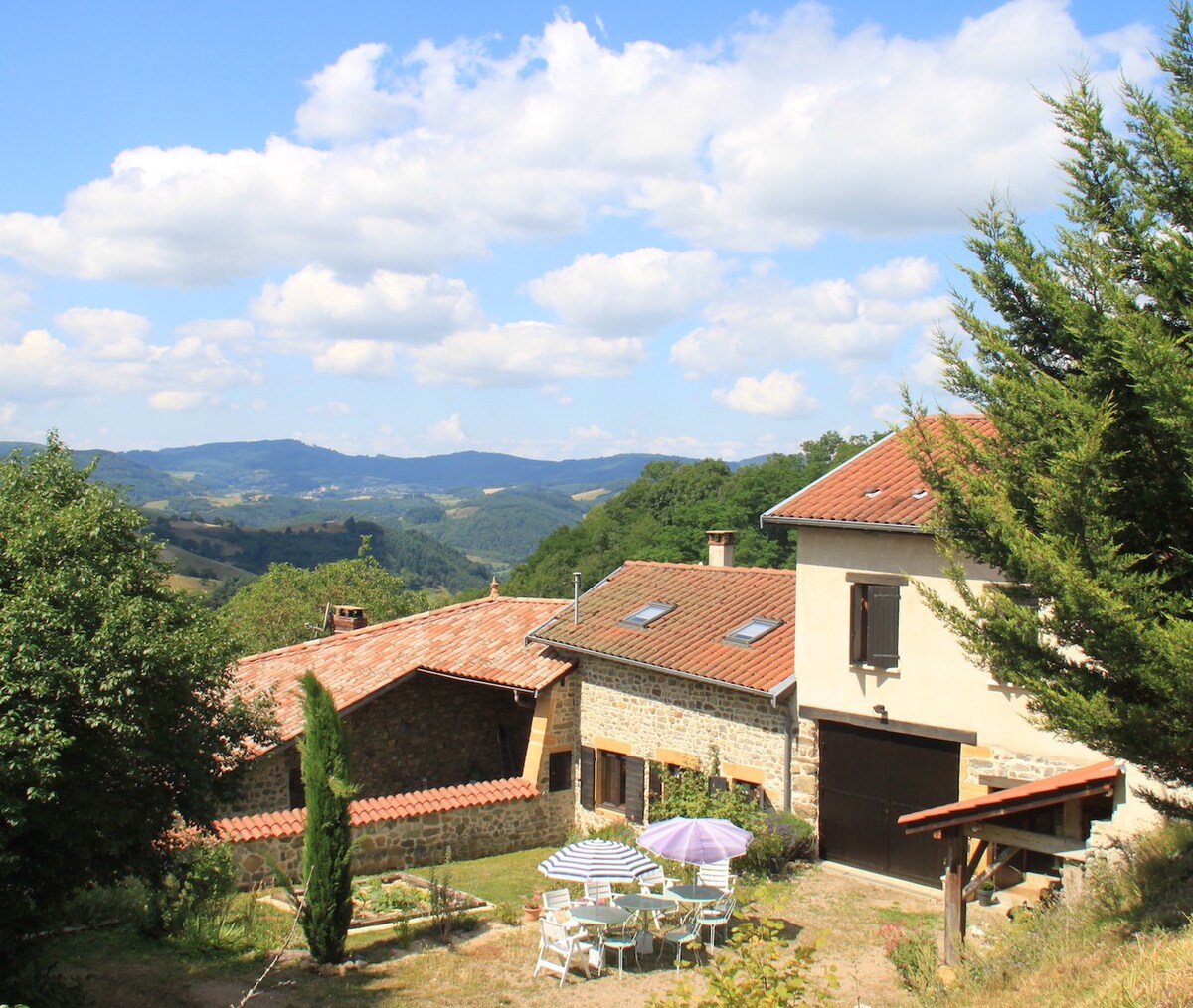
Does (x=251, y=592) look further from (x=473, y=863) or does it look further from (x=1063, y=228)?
(x=1063, y=228)

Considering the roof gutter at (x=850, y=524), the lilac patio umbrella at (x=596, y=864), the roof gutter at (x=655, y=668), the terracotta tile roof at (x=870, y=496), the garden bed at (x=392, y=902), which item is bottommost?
the garden bed at (x=392, y=902)

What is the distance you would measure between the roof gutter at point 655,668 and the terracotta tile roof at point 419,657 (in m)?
0.39

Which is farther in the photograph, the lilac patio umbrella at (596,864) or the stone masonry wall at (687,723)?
the stone masonry wall at (687,723)

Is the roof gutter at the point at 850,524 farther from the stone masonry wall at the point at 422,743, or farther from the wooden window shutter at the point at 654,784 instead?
the stone masonry wall at the point at 422,743

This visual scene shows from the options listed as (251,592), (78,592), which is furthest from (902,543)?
(251,592)

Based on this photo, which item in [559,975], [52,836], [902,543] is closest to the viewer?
[52,836]

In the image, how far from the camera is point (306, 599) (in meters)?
37.7

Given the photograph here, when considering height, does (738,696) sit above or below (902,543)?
below

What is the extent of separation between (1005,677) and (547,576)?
5249 centimetres

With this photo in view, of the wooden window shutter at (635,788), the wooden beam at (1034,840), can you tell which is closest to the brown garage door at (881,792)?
the wooden window shutter at (635,788)

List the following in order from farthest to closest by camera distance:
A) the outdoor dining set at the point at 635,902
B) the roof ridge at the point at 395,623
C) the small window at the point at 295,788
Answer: the roof ridge at the point at 395,623 < the small window at the point at 295,788 < the outdoor dining set at the point at 635,902

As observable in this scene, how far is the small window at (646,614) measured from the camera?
18859 mm

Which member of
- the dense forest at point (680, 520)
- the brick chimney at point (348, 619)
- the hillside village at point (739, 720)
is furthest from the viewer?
the dense forest at point (680, 520)

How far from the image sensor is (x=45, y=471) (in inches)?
405
